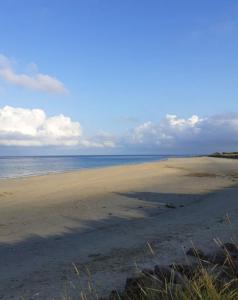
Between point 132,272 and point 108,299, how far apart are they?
1566 mm

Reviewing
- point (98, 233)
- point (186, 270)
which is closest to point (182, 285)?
point (186, 270)

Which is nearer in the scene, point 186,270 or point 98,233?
point 186,270

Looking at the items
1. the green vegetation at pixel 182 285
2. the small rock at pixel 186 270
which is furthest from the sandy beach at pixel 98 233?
the green vegetation at pixel 182 285

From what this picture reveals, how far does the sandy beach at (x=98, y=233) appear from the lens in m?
7.11

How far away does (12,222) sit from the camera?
1345 cm

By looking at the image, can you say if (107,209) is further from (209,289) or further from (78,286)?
(209,289)

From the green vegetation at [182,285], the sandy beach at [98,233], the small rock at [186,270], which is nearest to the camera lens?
the green vegetation at [182,285]

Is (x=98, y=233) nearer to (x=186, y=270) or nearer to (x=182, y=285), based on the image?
(x=186, y=270)

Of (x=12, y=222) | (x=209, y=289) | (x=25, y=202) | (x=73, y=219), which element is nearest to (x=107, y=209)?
(x=73, y=219)

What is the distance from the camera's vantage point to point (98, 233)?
11.3m

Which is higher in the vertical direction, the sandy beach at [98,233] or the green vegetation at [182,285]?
the green vegetation at [182,285]

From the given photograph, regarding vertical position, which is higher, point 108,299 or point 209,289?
point 209,289

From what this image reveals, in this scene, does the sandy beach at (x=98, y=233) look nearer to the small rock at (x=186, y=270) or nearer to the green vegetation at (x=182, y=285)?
the small rock at (x=186, y=270)

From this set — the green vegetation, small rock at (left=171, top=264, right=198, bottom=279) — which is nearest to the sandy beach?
small rock at (left=171, top=264, right=198, bottom=279)
